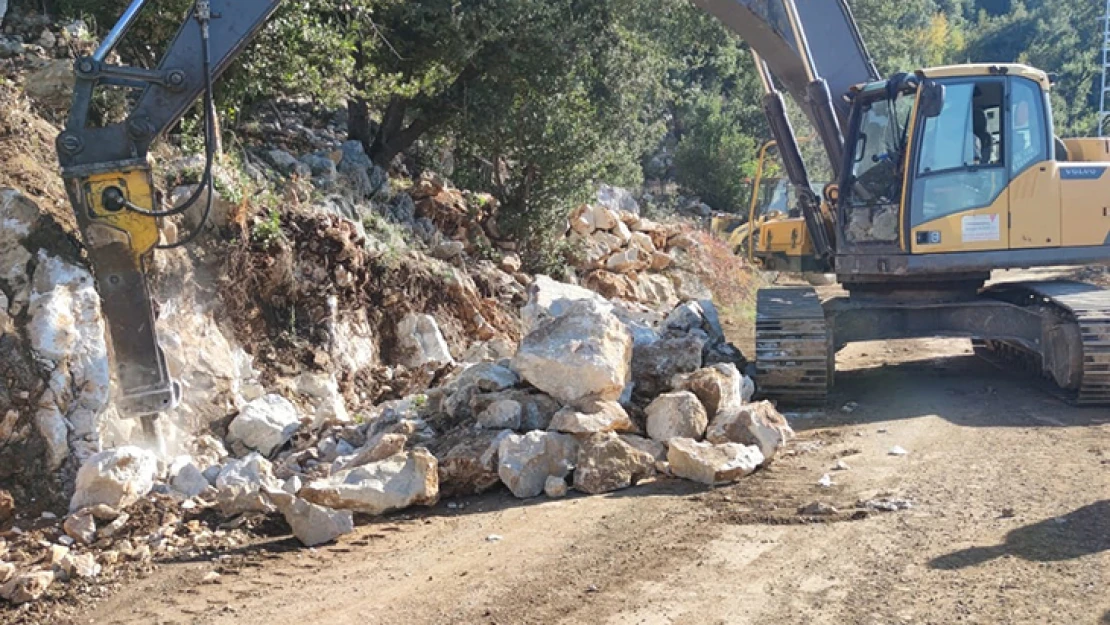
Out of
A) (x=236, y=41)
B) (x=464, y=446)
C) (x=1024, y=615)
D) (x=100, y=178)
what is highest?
(x=236, y=41)

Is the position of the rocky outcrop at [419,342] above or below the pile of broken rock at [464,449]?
above

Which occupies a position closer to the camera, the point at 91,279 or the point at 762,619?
the point at 762,619

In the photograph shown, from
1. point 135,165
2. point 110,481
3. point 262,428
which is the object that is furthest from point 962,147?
point 110,481

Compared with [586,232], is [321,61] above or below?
above

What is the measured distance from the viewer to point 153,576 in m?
4.79

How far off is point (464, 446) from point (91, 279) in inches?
105

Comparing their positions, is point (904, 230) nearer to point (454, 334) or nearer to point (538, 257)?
point (454, 334)

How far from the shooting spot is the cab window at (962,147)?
8164 mm

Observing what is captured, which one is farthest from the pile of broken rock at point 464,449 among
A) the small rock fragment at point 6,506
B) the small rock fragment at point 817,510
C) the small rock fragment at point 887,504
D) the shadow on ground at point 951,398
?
A: the shadow on ground at point 951,398

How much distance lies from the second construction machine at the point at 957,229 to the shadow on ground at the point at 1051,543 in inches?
122

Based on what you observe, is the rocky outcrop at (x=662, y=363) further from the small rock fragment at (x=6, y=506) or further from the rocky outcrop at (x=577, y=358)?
the small rock fragment at (x=6, y=506)

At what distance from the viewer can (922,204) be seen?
8250 mm

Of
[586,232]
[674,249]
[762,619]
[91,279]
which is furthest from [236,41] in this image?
[674,249]

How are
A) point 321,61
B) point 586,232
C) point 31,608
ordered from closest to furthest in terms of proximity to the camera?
point 31,608 < point 321,61 < point 586,232
